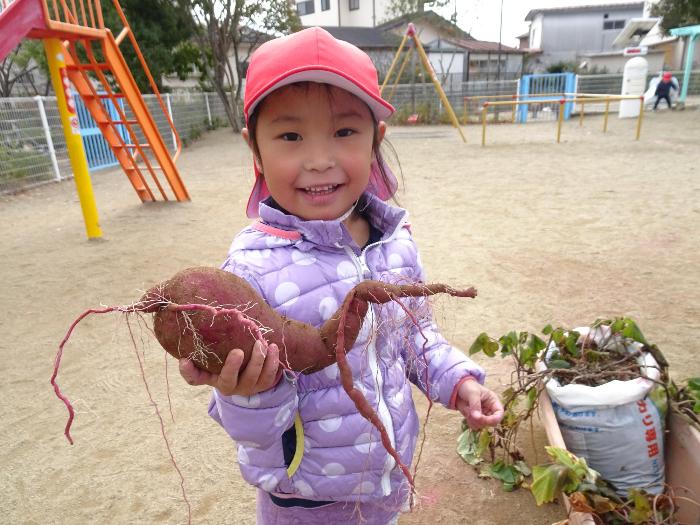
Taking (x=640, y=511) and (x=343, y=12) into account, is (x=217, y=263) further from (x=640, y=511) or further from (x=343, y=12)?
(x=343, y=12)

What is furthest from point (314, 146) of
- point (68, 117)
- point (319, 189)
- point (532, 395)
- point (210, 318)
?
point (68, 117)

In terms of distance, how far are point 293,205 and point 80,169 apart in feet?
16.1

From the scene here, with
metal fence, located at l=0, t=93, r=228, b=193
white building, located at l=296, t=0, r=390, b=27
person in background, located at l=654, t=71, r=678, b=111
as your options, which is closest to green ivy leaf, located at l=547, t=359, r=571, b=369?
metal fence, located at l=0, t=93, r=228, b=193

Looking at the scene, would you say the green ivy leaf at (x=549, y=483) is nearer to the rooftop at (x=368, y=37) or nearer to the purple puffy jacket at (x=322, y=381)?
the purple puffy jacket at (x=322, y=381)

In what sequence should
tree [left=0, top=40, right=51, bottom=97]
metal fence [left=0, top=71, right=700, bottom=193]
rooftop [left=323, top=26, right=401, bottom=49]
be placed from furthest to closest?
rooftop [left=323, top=26, right=401, bottom=49], tree [left=0, top=40, right=51, bottom=97], metal fence [left=0, top=71, right=700, bottom=193]

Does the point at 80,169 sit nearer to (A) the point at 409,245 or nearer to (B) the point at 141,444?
(B) the point at 141,444

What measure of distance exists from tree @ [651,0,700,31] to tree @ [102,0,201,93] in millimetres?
21370

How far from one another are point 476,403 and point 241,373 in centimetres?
63

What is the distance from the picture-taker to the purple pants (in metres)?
1.28

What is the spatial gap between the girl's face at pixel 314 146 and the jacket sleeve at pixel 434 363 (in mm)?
392

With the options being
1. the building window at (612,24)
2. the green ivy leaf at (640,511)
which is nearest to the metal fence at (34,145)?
the green ivy leaf at (640,511)

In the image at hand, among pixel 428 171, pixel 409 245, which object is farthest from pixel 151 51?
pixel 409 245

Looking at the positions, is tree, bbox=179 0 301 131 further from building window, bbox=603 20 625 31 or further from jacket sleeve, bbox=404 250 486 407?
building window, bbox=603 20 625 31

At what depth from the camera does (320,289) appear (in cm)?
119
